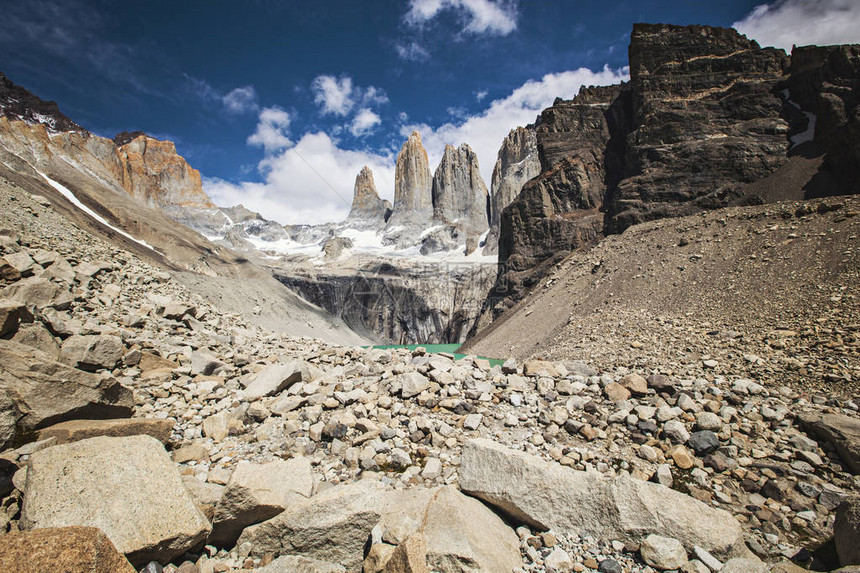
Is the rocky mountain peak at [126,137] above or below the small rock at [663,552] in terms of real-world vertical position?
above

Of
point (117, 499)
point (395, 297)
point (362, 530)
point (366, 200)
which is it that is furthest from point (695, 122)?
point (366, 200)

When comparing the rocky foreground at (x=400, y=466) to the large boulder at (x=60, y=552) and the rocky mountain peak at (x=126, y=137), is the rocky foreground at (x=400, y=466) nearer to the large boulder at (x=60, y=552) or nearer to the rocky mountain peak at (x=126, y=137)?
the large boulder at (x=60, y=552)

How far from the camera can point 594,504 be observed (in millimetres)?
3764

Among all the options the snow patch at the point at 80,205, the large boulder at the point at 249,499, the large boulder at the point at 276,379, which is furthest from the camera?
the snow patch at the point at 80,205

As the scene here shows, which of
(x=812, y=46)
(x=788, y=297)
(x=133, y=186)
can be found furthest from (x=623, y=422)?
(x=133, y=186)

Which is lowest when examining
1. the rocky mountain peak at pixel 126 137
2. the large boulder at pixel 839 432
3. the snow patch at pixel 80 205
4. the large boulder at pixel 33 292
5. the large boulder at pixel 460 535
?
the large boulder at pixel 460 535

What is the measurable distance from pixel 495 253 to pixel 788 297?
104m

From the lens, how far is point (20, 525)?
2.83 metres

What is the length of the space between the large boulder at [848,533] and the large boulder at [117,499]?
564 centimetres

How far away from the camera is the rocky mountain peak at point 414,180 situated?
158 metres

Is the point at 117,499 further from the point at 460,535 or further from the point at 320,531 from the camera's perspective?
the point at 460,535

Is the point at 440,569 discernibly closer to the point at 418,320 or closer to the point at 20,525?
the point at 20,525

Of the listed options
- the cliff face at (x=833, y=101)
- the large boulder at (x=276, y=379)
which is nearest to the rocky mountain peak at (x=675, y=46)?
the cliff face at (x=833, y=101)

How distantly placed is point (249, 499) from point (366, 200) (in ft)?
629
